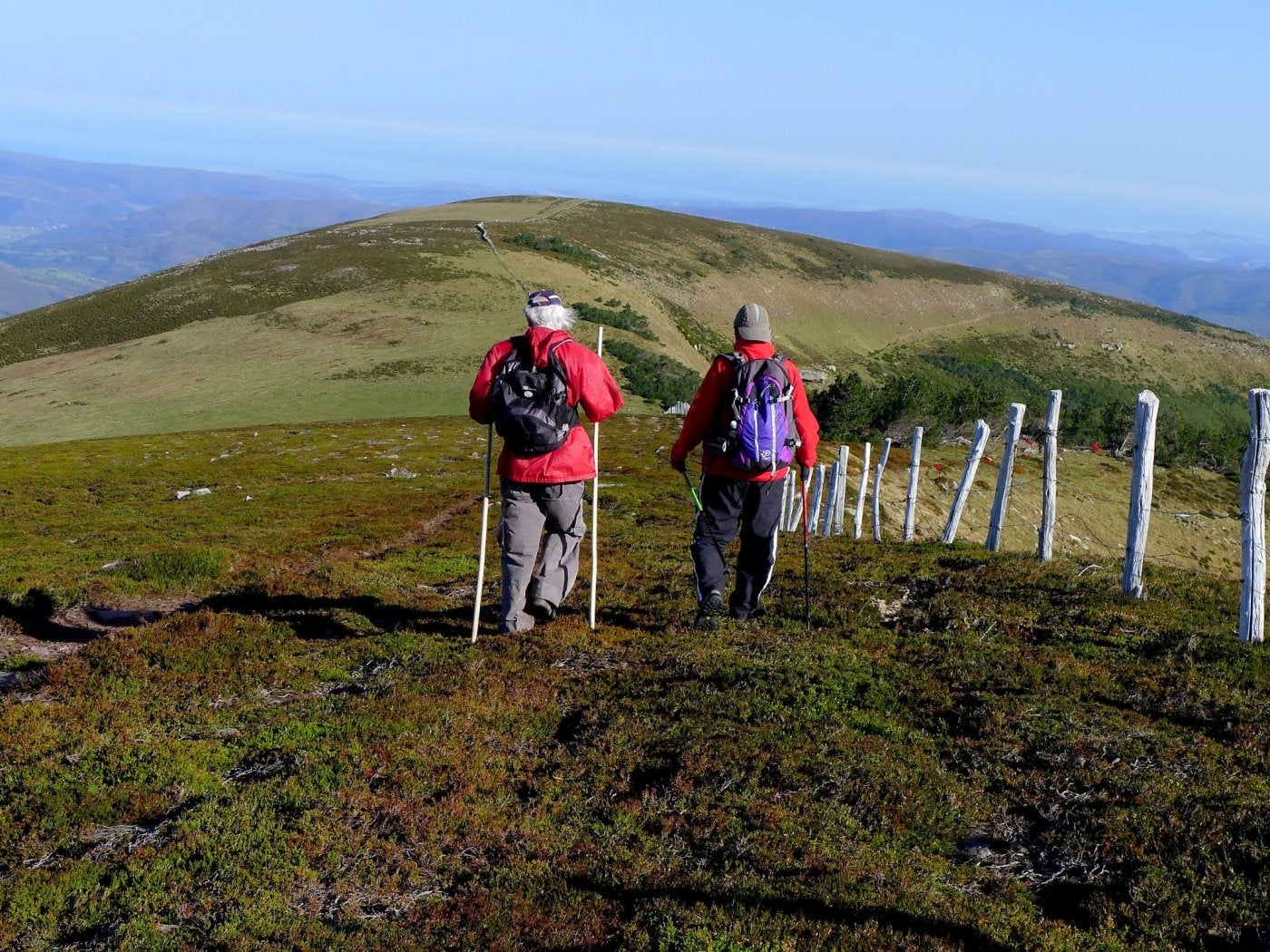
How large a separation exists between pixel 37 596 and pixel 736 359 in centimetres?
1314

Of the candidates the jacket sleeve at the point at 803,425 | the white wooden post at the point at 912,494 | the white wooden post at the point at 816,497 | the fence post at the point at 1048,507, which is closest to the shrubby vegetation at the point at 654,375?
the white wooden post at the point at 816,497

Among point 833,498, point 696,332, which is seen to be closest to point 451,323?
point 696,332

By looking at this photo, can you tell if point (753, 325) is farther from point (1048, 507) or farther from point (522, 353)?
point (1048, 507)

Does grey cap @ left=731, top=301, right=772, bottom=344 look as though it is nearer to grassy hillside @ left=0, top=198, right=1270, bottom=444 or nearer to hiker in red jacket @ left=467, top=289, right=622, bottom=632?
hiker in red jacket @ left=467, top=289, right=622, bottom=632

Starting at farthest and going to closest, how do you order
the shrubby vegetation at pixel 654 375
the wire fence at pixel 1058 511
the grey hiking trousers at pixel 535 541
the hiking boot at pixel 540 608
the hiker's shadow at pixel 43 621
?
the shrubby vegetation at pixel 654 375 < the wire fence at pixel 1058 511 < the hiker's shadow at pixel 43 621 < the hiking boot at pixel 540 608 < the grey hiking trousers at pixel 535 541

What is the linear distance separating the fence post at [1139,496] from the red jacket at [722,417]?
215 inches

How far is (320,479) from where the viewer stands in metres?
42.2

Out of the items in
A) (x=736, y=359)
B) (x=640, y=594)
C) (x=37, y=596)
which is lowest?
(x=37, y=596)

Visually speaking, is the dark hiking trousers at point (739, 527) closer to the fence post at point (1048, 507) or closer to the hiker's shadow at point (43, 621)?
the fence post at point (1048, 507)

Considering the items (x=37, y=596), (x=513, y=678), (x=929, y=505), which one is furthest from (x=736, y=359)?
(x=929, y=505)

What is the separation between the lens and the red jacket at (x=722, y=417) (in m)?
10.2

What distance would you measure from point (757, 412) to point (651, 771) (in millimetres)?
4298

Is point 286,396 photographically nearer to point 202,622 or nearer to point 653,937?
point 202,622

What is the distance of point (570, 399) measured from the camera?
9.83 m
